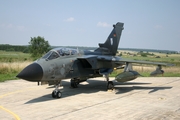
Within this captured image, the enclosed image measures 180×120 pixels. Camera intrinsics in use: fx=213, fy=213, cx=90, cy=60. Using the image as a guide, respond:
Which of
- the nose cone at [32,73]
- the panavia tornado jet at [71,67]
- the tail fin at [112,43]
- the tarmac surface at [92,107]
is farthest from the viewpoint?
the tail fin at [112,43]

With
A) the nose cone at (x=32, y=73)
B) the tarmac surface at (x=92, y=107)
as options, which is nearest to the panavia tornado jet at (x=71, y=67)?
the nose cone at (x=32, y=73)

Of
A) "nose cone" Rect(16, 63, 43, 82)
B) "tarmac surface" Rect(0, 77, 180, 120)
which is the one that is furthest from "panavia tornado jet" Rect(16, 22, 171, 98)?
"tarmac surface" Rect(0, 77, 180, 120)

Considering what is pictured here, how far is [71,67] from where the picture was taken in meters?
12.0

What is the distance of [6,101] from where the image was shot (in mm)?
10578

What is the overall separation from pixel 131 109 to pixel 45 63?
4665 mm

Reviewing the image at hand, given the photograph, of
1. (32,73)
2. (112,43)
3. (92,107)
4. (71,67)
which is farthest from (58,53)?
(112,43)

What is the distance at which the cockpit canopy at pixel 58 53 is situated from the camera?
36.0 feet

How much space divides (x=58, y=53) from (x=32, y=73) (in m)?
2.16

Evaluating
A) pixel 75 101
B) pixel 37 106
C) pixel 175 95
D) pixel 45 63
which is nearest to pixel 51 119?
pixel 37 106

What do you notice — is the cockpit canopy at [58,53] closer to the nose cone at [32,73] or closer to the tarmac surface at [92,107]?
the nose cone at [32,73]

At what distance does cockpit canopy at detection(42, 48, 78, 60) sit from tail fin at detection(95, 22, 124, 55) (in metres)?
3.94

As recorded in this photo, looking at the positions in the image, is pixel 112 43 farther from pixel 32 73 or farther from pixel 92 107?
pixel 32 73

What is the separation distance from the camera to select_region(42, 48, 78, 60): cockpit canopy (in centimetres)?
1098

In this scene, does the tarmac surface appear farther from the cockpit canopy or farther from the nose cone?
the cockpit canopy
